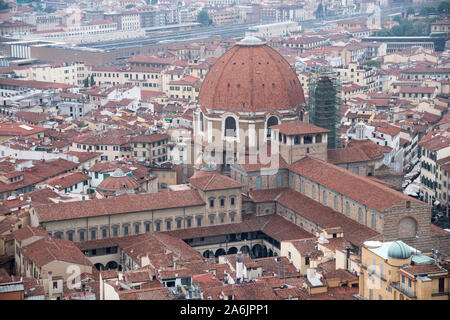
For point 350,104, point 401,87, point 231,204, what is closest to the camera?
point 231,204

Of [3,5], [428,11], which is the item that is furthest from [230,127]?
[3,5]

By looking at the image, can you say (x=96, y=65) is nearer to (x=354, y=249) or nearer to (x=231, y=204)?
(x=231, y=204)

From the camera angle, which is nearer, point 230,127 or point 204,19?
point 230,127

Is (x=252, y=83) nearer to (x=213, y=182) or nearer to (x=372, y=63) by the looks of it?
(x=213, y=182)

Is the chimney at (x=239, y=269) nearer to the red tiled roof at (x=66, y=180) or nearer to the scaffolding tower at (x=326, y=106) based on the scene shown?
the red tiled roof at (x=66, y=180)

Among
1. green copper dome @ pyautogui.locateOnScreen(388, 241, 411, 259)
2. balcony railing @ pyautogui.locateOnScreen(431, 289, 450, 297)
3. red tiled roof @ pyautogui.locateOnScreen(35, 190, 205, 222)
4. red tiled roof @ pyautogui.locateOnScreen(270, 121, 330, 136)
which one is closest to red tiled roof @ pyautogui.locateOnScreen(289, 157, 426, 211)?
red tiled roof @ pyautogui.locateOnScreen(270, 121, 330, 136)
